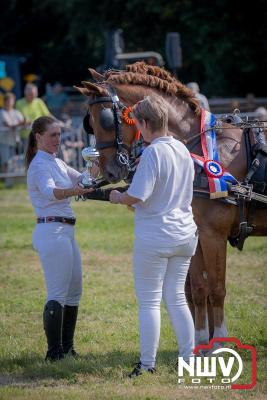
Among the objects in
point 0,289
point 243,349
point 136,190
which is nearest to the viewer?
point 136,190

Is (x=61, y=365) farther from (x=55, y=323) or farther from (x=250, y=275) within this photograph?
(x=250, y=275)

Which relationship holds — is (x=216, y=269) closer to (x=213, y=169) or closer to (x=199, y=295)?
(x=199, y=295)

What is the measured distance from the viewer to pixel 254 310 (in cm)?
940

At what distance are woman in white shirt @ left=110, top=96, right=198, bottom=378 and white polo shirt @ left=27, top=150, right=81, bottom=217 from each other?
3.34 feet

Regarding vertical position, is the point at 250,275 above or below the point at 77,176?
below

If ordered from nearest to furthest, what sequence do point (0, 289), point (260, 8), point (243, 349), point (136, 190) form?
point (136, 190)
point (243, 349)
point (0, 289)
point (260, 8)

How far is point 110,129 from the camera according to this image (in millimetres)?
7414

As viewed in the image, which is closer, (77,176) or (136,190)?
(136,190)

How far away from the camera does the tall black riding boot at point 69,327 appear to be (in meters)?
7.67

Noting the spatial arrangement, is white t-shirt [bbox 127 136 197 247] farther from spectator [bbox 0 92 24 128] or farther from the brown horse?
spectator [bbox 0 92 24 128]

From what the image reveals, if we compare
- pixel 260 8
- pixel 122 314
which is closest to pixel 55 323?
pixel 122 314

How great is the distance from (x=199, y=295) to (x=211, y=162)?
3.69 feet

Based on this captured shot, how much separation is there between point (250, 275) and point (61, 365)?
4.63 meters
